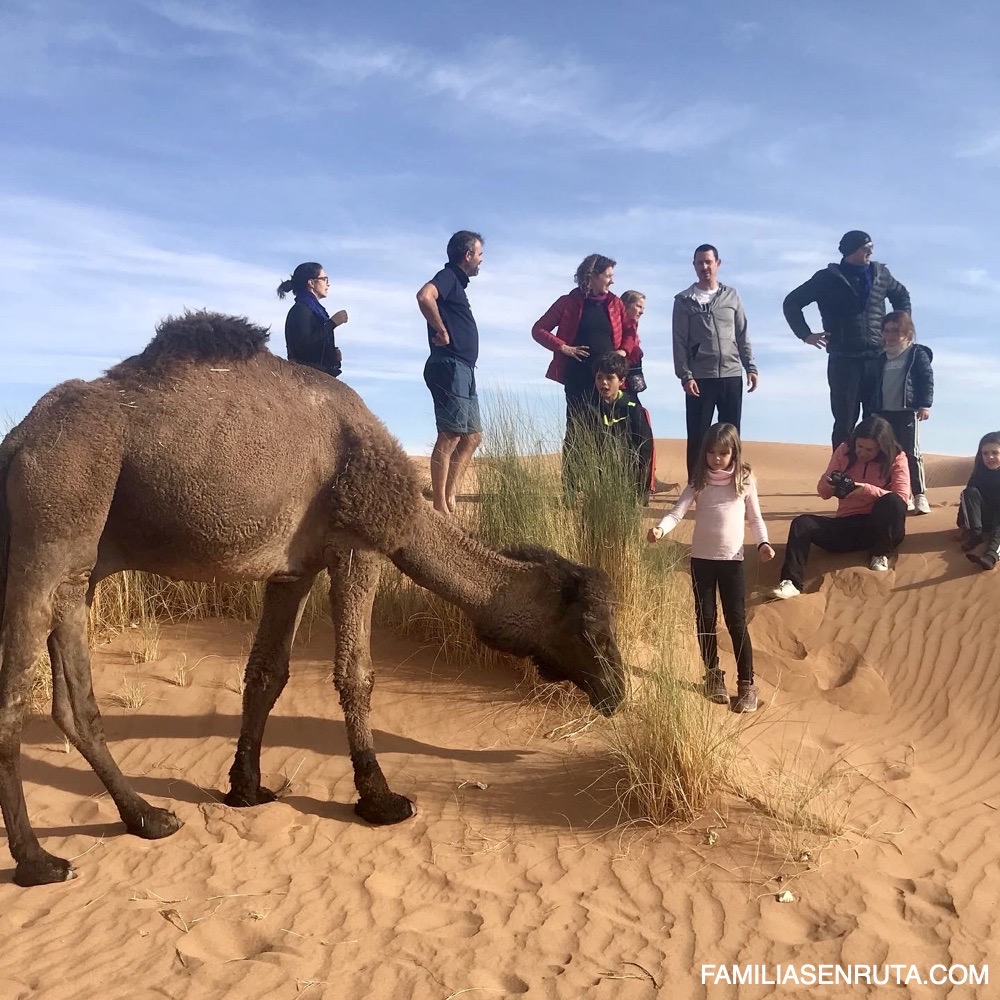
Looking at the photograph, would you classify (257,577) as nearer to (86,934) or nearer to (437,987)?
(86,934)

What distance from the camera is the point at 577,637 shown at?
A: 536 centimetres

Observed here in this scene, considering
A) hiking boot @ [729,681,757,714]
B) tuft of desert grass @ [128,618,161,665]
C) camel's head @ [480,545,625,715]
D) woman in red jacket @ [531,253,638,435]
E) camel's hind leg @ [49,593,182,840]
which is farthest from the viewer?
woman in red jacket @ [531,253,638,435]

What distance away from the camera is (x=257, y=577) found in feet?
16.0

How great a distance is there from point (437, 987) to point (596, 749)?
2327 millimetres

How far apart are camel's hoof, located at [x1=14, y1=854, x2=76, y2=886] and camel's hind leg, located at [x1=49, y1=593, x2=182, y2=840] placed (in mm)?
482

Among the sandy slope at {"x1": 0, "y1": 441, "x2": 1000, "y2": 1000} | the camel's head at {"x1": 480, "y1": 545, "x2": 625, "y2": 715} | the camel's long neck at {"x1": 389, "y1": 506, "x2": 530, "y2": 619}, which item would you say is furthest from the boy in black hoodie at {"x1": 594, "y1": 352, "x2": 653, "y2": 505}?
the camel's long neck at {"x1": 389, "y1": 506, "x2": 530, "y2": 619}

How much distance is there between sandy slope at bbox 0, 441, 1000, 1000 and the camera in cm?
374

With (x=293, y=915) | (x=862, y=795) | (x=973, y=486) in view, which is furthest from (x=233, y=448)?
(x=973, y=486)

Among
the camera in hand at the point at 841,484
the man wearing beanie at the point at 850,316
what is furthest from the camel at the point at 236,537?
the man wearing beanie at the point at 850,316

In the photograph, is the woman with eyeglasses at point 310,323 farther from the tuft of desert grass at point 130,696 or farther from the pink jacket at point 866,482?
the pink jacket at point 866,482

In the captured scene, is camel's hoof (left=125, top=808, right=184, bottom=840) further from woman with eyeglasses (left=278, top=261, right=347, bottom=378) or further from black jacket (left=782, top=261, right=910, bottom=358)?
black jacket (left=782, top=261, right=910, bottom=358)

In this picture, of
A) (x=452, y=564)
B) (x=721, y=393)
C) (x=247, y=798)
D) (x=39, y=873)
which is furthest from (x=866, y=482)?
(x=39, y=873)

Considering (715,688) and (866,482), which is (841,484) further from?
(715,688)

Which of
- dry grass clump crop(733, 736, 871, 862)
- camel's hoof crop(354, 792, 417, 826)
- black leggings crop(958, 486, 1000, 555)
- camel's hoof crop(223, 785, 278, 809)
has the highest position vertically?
black leggings crop(958, 486, 1000, 555)
